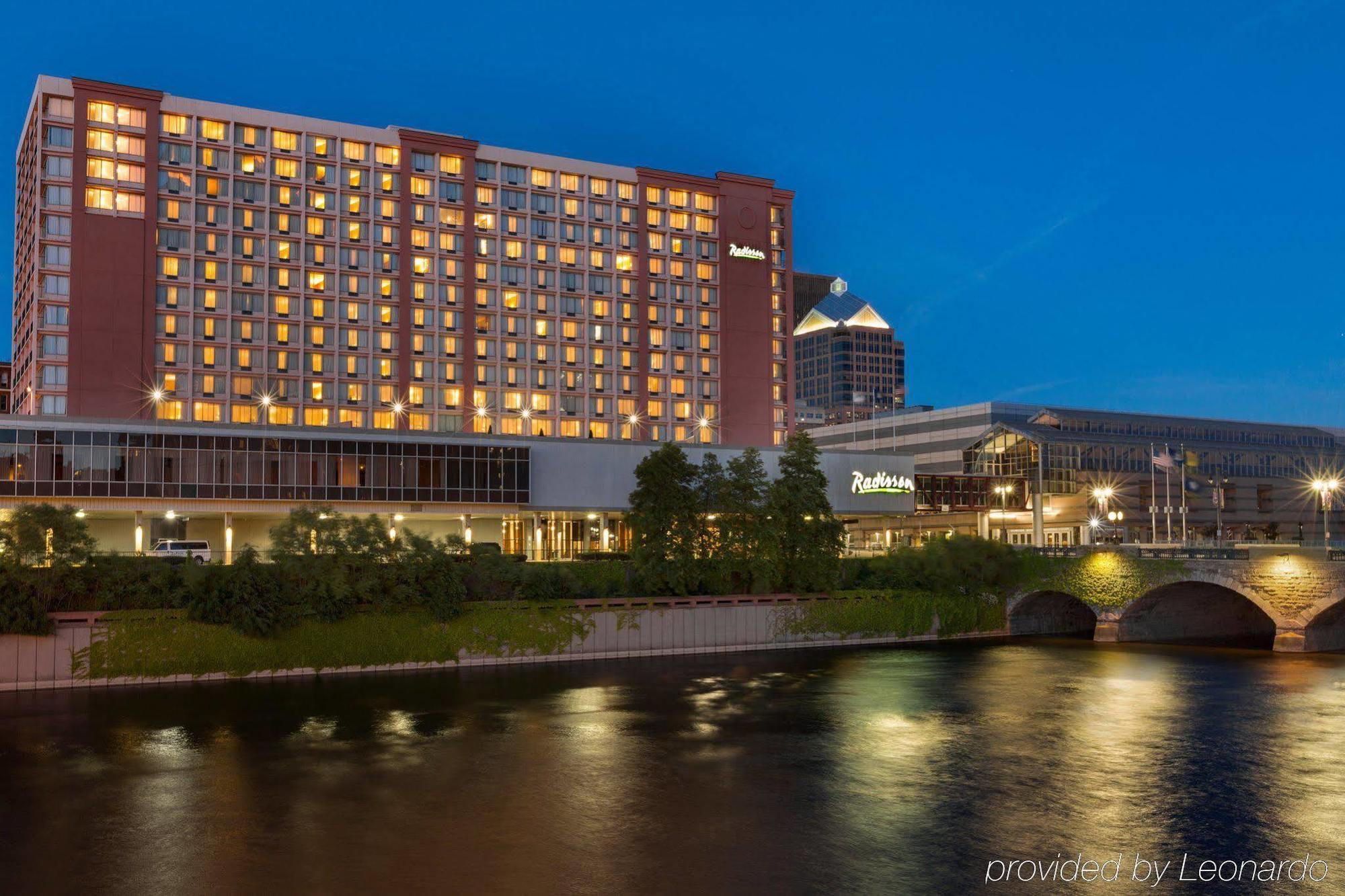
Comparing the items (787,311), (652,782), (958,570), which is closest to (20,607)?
(652,782)

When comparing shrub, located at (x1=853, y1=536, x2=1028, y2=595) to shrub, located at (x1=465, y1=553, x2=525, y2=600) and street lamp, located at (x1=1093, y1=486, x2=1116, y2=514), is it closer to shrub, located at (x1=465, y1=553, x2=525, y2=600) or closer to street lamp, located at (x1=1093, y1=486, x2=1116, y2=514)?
shrub, located at (x1=465, y1=553, x2=525, y2=600)

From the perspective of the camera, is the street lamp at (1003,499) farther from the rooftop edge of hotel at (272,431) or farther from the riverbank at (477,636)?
the riverbank at (477,636)

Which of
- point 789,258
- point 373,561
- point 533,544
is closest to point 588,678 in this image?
point 373,561

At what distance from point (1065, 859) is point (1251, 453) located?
13707 centimetres

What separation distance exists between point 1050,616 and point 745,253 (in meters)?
80.3

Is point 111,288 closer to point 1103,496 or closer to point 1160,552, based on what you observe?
point 1160,552

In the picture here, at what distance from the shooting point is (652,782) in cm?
3375

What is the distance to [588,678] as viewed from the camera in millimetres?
57375

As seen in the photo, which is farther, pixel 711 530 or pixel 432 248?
pixel 432 248

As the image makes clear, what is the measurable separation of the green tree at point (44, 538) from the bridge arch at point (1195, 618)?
65.5 meters

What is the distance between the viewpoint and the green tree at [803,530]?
2965 inches

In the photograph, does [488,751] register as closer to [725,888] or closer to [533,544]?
[725,888]

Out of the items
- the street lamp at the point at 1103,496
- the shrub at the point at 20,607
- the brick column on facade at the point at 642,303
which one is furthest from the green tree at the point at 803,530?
the brick column on facade at the point at 642,303

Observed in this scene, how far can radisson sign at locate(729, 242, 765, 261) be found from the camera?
151250 millimetres
